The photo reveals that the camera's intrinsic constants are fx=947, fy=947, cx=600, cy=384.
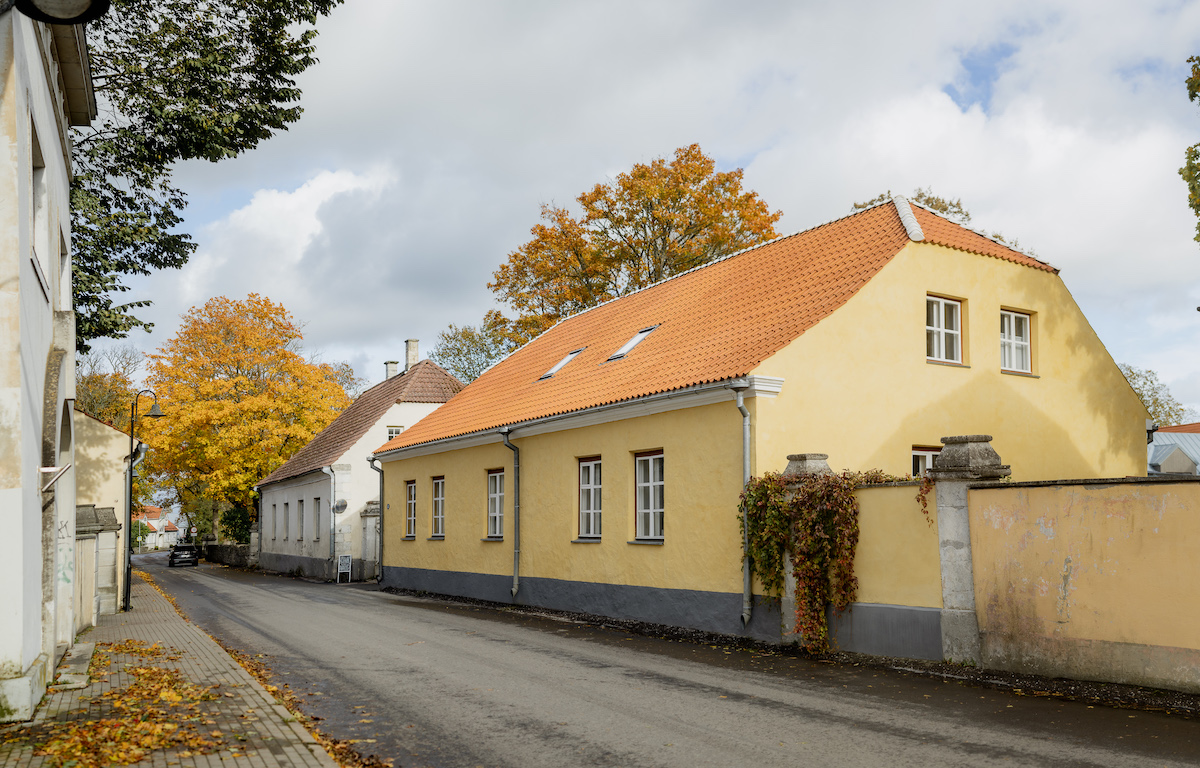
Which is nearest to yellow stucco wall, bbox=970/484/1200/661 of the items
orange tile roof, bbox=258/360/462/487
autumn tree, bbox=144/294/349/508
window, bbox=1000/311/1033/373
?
window, bbox=1000/311/1033/373

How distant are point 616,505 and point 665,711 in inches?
294

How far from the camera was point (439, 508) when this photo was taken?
2231cm

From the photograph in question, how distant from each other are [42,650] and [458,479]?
42.0 feet

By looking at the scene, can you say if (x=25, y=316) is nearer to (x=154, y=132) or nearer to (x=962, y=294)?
(x=154, y=132)

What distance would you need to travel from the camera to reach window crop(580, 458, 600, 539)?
1612 centimetres

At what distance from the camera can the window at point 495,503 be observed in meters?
19.4

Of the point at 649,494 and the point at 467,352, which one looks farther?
the point at 467,352

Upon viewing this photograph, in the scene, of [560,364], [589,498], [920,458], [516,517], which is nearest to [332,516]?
[560,364]

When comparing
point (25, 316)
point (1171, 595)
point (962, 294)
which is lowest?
point (1171, 595)

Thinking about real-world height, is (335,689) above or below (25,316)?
below

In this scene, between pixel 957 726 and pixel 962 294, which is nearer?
pixel 957 726

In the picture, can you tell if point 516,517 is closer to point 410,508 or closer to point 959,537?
point 410,508

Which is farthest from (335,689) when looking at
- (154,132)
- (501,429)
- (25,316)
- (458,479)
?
(458,479)

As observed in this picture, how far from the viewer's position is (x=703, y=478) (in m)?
13.3
